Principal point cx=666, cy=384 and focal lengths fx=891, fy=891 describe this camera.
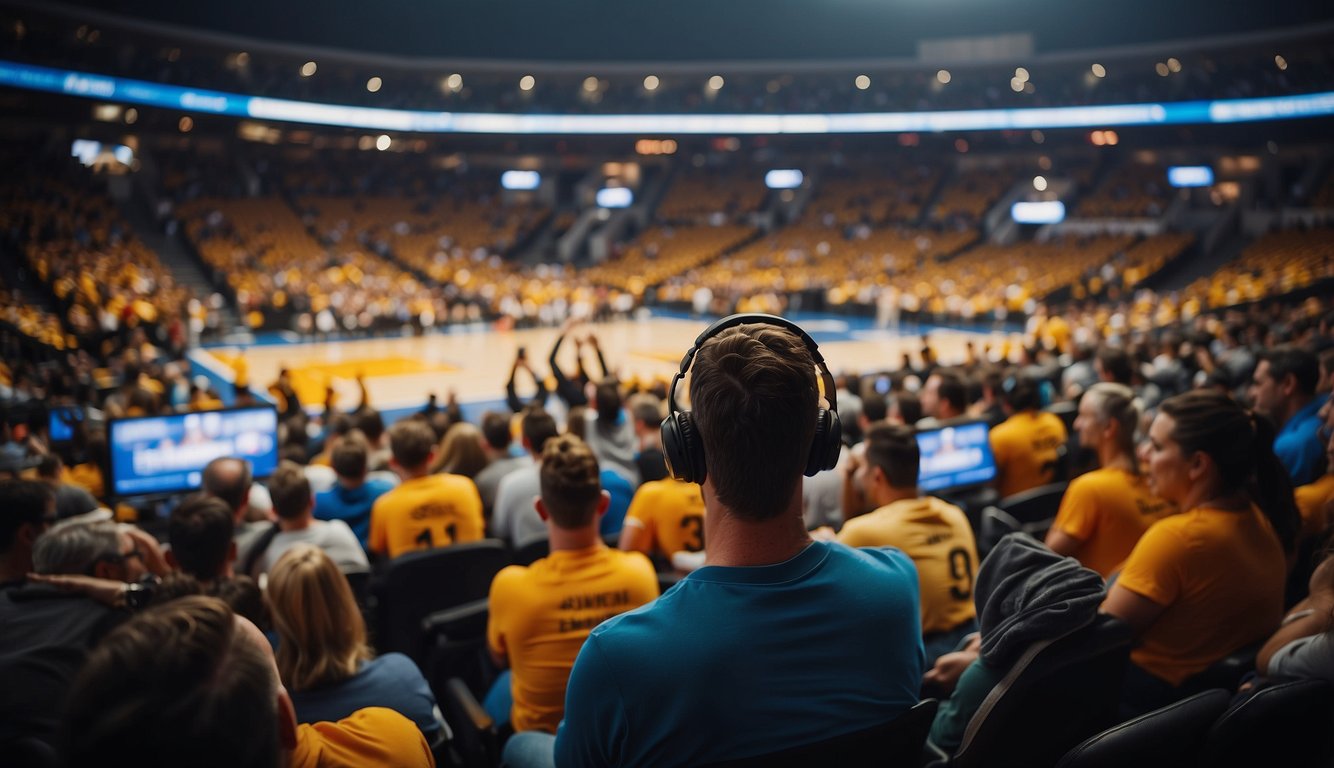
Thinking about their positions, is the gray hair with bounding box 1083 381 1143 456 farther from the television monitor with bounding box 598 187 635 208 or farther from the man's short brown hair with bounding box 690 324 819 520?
the television monitor with bounding box 598 187 635 208

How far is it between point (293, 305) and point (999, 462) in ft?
80.9

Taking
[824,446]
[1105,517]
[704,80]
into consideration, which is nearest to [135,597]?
[824,446]

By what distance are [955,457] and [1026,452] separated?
2.17 ft

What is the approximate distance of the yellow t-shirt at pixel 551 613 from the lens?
10.1 feet

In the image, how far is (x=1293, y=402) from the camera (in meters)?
5.39

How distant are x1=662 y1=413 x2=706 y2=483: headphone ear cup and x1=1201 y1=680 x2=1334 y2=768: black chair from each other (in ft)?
4.43

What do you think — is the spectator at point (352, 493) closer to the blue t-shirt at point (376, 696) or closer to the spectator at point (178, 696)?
the blue t-shirt at point (376, 696)

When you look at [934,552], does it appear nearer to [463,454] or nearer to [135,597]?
[135,597]

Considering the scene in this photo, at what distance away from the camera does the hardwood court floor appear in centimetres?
1838

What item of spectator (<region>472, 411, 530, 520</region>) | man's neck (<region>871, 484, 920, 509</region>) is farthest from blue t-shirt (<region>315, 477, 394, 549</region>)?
man's neck (<region>871, 484, 920, 509</region>)

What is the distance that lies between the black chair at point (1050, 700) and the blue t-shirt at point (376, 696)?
60.4 inches

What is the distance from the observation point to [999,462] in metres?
6.10

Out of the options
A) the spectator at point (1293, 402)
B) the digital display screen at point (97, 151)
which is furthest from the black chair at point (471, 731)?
the digital display screen at point (97, 151)

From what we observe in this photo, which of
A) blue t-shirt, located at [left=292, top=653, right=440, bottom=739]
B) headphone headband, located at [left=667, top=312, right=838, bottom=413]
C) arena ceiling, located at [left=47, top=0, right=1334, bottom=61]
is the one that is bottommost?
blue t-shirt, located at [left=292, top=653, right=440, bottom=739]
